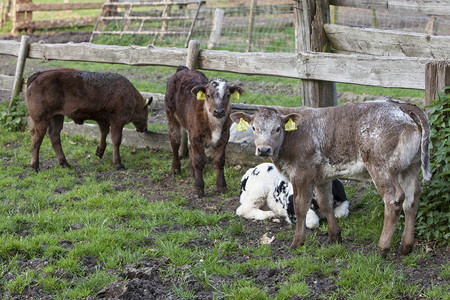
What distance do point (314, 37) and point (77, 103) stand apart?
12.9 feet

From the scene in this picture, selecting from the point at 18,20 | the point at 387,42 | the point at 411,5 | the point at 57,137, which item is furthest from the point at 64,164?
the point at 18,20

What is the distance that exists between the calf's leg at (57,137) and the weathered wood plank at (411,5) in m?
4.83

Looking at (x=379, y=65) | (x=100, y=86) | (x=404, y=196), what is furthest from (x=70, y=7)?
(x=404, y=196)

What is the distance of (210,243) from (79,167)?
12.7 ft

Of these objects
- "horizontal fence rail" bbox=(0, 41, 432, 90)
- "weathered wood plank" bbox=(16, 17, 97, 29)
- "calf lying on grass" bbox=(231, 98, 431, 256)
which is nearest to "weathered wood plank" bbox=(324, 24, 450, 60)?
"horizontal fence rail" bbox=(0, 41, 432, 90)

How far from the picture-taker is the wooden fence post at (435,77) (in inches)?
216

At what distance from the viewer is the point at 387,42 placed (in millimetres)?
7027

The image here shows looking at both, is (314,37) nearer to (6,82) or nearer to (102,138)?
(102,138)

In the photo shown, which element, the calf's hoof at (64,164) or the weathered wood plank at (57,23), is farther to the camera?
the weathered wood plank at (57,23)

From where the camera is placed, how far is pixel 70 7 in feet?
71.8

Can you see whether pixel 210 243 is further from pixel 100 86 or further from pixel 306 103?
pixel 100 86

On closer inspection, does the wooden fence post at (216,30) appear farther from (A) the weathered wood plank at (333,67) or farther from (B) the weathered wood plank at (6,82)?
(A) the weathered wood plank at (333,67)

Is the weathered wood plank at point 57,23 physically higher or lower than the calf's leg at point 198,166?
higher

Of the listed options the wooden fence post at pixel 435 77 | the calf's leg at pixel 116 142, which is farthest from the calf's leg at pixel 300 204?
the calf's leg at pixel 116 142
